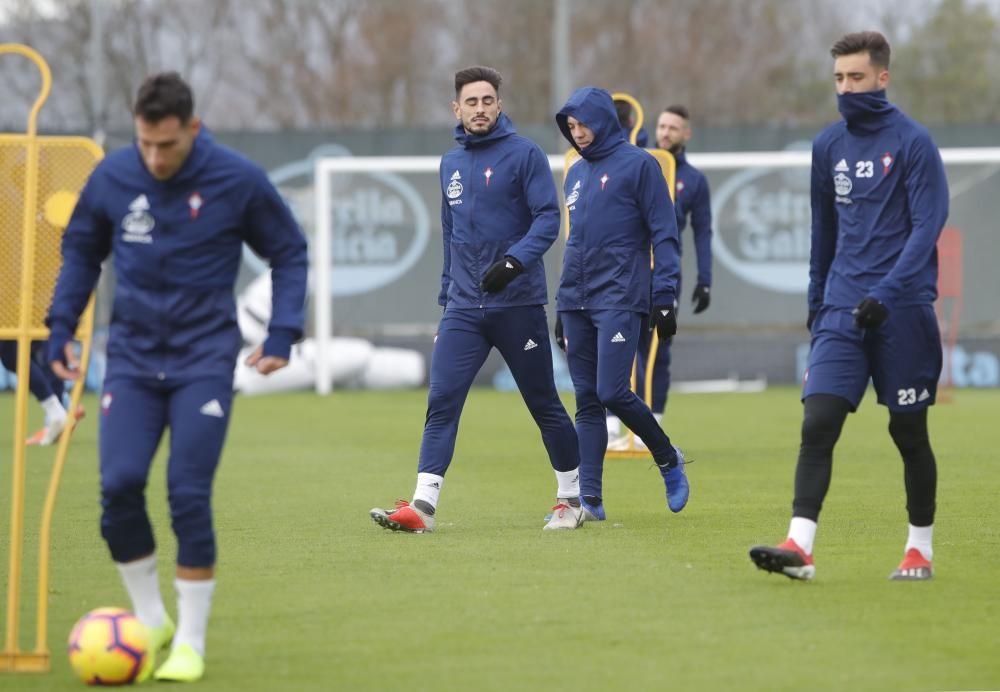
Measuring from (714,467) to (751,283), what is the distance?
10.8m

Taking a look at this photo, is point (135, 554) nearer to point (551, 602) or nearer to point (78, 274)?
point (78, 274)

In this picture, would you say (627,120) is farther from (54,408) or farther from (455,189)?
(54,408)

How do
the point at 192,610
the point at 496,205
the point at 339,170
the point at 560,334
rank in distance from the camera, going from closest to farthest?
1. the point at 192,610
2. the point at 496,205
3. the point at 560,334
4. the point at 339,170

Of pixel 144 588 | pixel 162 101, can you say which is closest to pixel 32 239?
pixel 162 101

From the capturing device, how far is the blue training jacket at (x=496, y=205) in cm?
885

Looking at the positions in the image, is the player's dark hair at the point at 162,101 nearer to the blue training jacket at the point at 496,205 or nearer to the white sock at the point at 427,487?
the blue training jacket at the point at 496,205

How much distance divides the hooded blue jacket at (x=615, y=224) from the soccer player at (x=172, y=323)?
324 centimetres

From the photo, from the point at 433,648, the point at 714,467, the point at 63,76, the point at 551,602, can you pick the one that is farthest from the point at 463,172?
the point at 63,76

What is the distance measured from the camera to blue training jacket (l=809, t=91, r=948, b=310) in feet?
22.9

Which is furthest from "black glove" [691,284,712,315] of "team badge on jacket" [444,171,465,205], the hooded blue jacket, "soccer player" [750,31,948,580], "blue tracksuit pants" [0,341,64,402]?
"soccer player" [750,31,948,580]

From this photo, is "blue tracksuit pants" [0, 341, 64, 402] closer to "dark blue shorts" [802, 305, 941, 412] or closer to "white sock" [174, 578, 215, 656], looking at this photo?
"dark blue shorts" [802, 305, 941, 412]

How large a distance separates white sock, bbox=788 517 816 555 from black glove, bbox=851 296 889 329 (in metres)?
0.80

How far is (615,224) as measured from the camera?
905 centimetres

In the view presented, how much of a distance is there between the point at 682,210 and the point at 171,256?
791 cm
